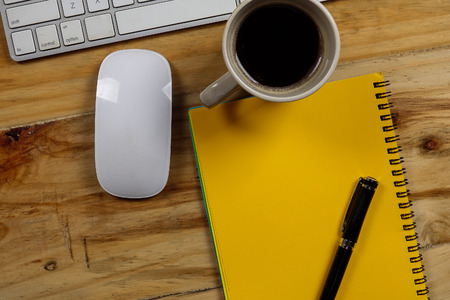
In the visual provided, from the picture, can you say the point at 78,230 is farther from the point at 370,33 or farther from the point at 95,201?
the point at 370,33

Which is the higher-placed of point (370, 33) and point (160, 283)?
point (370, 33)

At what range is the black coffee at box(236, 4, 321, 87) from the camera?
16.3 inches

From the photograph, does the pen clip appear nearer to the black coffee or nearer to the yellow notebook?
the yellow notebook

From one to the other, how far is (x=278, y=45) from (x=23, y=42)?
0.32 metres

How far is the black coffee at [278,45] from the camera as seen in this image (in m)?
0.41

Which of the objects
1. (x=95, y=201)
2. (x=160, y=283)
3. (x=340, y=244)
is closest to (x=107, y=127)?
(x=95, y=201)

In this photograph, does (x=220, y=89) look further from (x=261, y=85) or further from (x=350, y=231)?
(x=350, y=231)

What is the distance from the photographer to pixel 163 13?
46 cm

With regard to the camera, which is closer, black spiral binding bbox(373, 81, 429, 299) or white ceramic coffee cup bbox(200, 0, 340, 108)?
white ceramic coffee cup bbox(200, 0, 340, 108)

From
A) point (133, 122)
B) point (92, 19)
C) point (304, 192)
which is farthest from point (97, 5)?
point (304, 192)

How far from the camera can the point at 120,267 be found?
504 millimetres

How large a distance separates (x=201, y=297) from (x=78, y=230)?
0.63 feet

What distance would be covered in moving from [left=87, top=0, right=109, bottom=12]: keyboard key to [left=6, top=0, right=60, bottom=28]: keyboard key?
42 millimetres

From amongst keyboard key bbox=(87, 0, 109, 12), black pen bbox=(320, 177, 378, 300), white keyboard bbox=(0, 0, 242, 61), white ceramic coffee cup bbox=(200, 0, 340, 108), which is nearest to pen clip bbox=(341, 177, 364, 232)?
black pen bbox=(320, 177, 378, 300)
